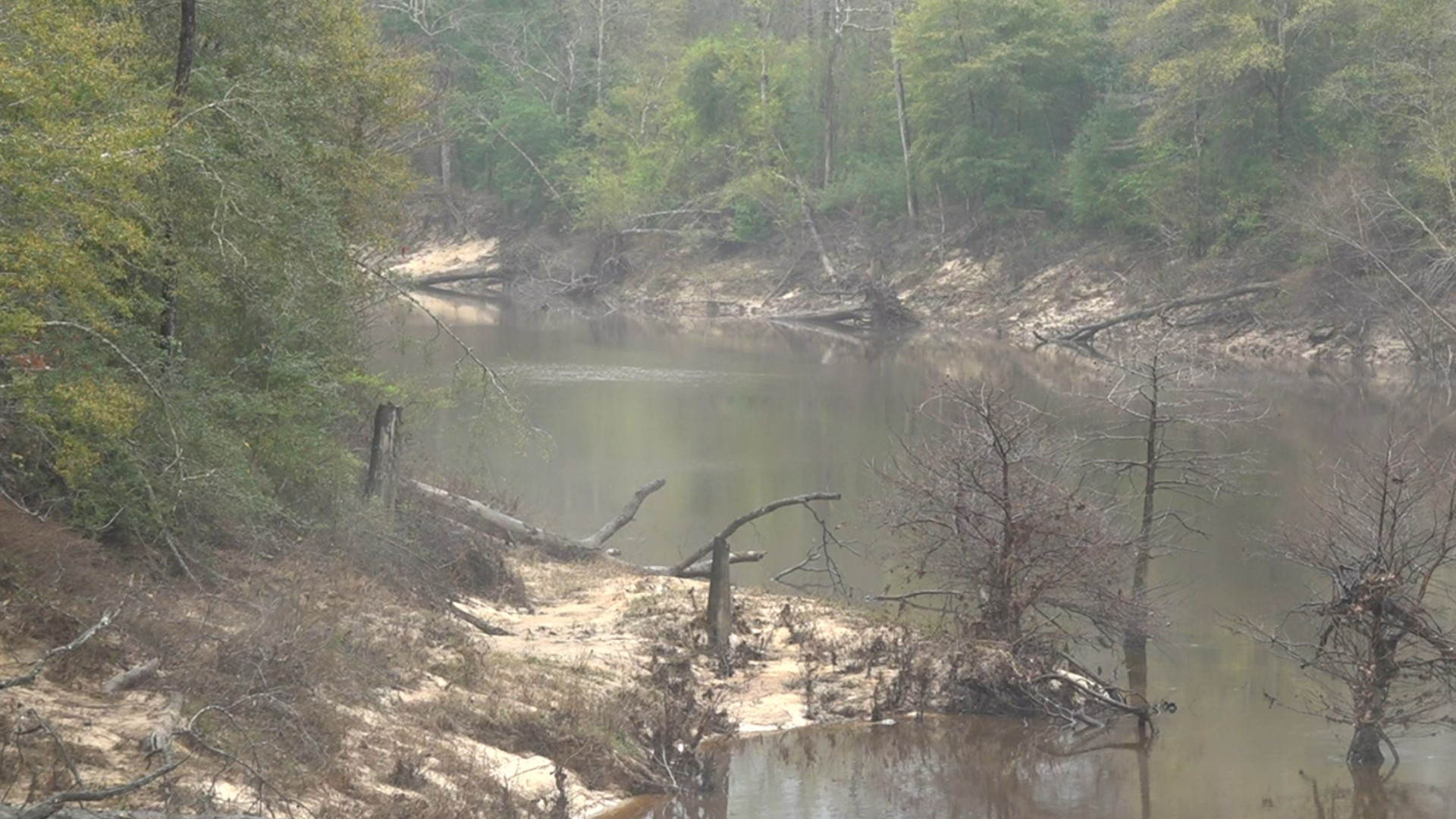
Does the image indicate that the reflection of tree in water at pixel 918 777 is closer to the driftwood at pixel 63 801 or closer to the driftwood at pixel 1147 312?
the driftwood at pixel 63 801

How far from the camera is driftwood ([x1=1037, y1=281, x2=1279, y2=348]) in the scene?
53.4 metres

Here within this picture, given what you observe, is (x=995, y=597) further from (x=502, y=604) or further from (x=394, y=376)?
(x=394, y=376)

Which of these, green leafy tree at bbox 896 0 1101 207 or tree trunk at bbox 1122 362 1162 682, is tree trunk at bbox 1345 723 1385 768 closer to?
tree trunk at bbox 1122 362 1162 682

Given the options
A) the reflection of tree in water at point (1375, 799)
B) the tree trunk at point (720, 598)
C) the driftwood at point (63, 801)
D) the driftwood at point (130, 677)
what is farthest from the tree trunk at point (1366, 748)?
the driftwood at point (63, 801)

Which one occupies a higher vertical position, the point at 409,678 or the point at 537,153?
the point at 537,153

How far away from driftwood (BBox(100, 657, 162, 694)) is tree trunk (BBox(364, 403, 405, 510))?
7.23 m

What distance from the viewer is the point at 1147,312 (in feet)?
180

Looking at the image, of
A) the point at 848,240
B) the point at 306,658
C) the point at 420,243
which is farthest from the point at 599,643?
the point at 420,243

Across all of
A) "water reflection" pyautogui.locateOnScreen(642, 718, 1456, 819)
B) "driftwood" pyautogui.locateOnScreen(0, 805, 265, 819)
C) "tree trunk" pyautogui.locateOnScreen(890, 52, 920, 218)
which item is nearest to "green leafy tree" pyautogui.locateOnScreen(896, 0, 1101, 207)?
"tree trunk" pyautogui.locateOnScreen(890, 52, 920, 218)

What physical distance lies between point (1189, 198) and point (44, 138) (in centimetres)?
5136

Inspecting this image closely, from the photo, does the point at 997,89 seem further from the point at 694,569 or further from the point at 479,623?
the point at 479,623

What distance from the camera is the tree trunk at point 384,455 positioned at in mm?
18875

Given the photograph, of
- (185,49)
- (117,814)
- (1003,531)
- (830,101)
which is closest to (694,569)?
(1003,531)

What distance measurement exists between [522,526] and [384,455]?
10.7 feet
